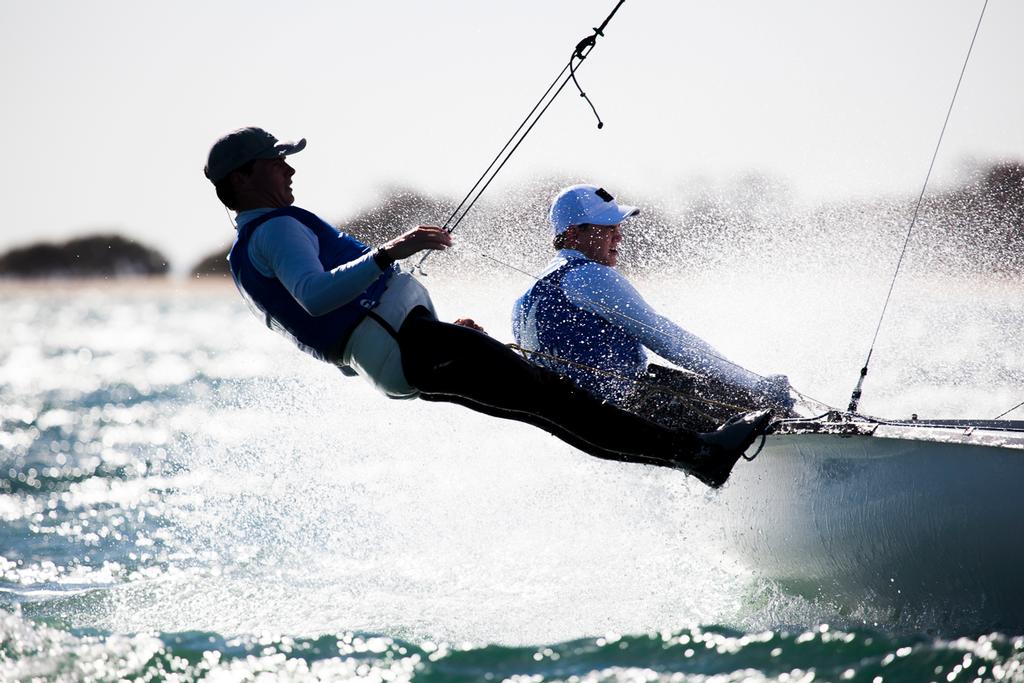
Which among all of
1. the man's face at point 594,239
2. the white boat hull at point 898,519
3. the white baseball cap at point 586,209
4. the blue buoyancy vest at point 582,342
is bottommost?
the white boat hull at point 898,519

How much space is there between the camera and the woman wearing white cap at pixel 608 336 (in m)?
4.68

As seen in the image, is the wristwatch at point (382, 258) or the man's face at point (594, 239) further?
the man's face at point (594, 239)

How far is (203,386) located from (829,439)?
15.9 meters

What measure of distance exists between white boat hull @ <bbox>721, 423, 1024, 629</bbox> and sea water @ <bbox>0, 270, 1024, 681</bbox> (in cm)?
10

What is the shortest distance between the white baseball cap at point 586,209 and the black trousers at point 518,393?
1062 mm

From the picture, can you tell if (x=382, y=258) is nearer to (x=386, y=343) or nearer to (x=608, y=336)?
(x=386, y=343)

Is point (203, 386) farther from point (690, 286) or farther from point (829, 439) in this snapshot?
point (829, 439)

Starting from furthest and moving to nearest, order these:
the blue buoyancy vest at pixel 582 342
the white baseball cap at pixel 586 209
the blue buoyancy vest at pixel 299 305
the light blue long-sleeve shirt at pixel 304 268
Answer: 1. the white baseball cap at pixel 586 209
2. the blue buoyancy vest at pixel 582 342
3. the blue buoyancy vest at pixel 299 305
4. the light blue long-sleeve shirt at pixel 304 268

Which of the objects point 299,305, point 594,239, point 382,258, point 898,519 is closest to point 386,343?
point 299,305

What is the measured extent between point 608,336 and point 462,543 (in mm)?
1497

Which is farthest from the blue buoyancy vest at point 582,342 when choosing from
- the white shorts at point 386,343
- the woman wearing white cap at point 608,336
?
the white shorts at point 386,343

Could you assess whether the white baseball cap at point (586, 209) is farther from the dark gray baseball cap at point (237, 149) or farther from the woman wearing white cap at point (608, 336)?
the dark gray baseball cap at point (237, 149)

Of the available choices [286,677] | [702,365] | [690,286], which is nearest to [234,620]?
[286,677]

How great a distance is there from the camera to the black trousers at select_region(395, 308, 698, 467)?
3980 millimetres
